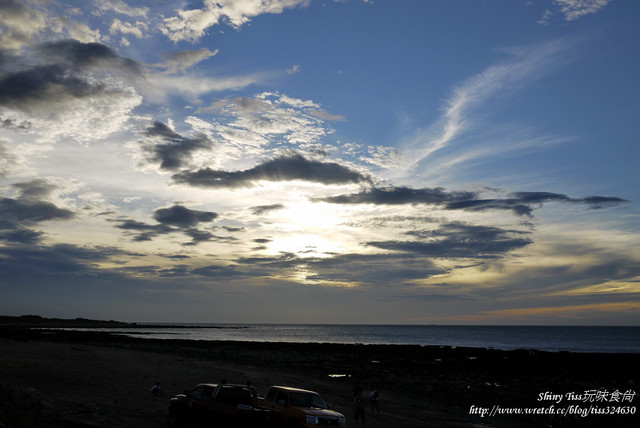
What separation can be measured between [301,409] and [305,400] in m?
0.74

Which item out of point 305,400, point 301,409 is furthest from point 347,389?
point 301,409

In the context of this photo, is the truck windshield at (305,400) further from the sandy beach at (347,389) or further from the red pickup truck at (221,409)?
the sandy beach at (347,389)

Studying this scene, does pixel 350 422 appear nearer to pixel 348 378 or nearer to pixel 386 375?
pixel 348 378

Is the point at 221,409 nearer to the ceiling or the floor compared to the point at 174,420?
nearer to the ceiling

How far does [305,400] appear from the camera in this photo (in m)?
14.6

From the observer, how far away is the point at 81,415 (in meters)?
15.2

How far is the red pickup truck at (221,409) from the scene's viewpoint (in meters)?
13.1

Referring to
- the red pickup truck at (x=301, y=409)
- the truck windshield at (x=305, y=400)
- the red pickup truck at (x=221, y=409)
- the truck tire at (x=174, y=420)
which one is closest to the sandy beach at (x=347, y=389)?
the truck tire at (x=174, y=420)

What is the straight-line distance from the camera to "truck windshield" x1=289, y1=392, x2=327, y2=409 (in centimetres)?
1442

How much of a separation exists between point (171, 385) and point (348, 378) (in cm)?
1934

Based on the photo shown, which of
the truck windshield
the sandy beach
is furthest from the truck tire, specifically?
the truck windshield

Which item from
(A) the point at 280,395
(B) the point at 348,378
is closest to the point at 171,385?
(A) the point at 280,395

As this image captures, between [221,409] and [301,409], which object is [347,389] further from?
[221,409]

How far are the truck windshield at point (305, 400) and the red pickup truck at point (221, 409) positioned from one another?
1083 mm
